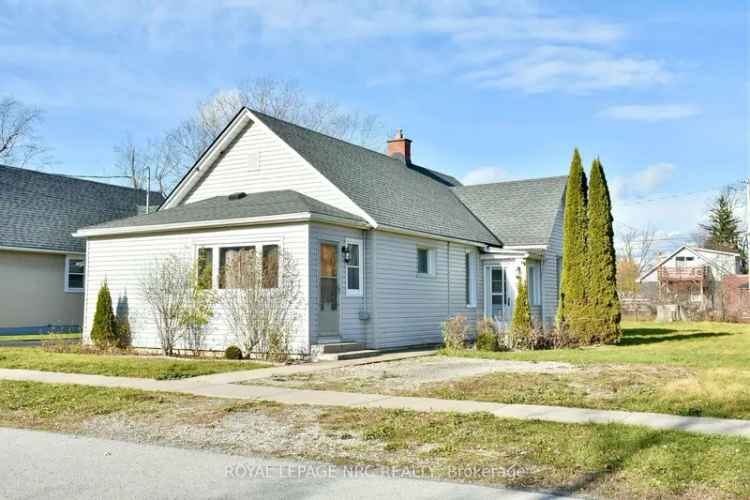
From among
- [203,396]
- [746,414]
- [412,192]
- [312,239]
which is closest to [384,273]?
[312,239]

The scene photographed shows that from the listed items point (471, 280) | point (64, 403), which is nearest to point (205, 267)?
point (64, 403)

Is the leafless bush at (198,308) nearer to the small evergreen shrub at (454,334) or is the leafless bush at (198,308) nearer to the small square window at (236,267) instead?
the small square window at (236,267)

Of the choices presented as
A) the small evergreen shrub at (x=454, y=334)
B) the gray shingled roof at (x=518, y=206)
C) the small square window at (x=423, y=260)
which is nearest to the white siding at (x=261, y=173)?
the small square window at (x=423, y=260)

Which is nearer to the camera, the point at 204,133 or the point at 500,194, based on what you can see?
the point at 500,194

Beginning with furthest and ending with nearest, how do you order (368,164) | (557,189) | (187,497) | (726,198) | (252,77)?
(726,198), (252,77), (557,189), (368,164), (187,497)

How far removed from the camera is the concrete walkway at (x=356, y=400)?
25.9 feet

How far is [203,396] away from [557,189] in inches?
770

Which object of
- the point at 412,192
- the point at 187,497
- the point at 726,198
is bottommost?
the point at 187,497

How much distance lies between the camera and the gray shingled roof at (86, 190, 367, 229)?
55.5 feet

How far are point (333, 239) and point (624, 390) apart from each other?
850 cm

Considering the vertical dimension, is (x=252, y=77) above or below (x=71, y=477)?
above

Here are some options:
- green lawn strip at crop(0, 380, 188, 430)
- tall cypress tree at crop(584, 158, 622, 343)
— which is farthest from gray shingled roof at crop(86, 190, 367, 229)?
tall cypress tree at crop(584, 158, 622, 343)

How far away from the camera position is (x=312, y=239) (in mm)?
16516

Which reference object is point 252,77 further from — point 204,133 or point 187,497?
point 187,497
